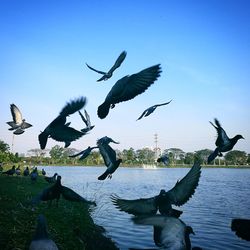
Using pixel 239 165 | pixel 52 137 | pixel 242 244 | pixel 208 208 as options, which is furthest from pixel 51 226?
pixel 239 165

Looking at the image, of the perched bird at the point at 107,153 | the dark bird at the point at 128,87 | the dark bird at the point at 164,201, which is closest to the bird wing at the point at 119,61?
the dark bird at the point at 128,87

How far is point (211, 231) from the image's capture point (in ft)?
50.7

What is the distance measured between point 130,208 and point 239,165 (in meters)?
163

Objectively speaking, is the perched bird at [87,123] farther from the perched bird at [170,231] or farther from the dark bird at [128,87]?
the perched bird at [170,231]

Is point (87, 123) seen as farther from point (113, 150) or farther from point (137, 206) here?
point (137, 206)

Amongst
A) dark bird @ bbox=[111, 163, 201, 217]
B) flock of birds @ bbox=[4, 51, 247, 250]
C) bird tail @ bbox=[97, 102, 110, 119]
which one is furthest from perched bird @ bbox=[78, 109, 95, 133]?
dark bird @ bbox=[111, 163, 201, 217]

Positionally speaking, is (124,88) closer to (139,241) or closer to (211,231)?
(139,241)

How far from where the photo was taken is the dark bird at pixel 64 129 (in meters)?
7.18

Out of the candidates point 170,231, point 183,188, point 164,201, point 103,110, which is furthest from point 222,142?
point 170,231

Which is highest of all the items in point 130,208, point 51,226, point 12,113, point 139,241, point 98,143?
point 12,113

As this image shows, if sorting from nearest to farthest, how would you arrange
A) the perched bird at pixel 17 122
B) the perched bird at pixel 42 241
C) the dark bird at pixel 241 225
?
the perched bird at pixel 42 241 → the perched bird at pixel 17 122 → the dark bird at pixel 241 225

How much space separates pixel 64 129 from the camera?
7359 millimetres

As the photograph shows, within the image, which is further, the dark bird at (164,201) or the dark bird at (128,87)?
the dark bird at (128,87)

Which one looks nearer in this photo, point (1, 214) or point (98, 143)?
point (98, 143)
